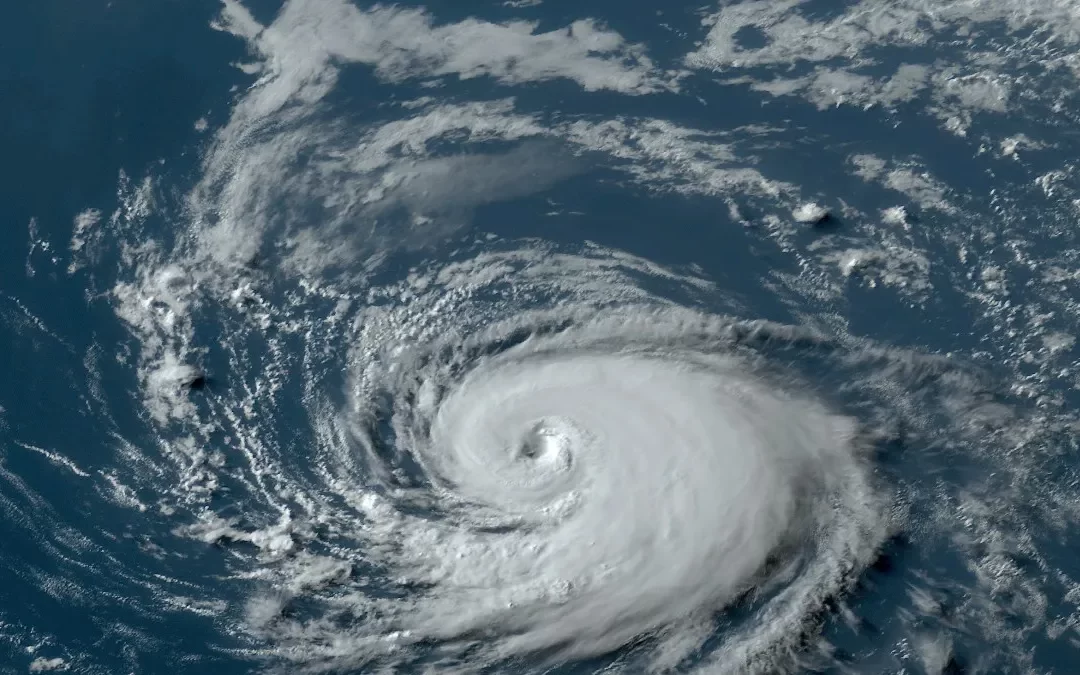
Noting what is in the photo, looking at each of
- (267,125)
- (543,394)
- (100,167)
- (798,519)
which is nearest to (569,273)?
(543,394)

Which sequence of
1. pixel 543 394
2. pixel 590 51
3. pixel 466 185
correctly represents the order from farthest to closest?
pixel 590 51, pixel 466 185, pixel 543 394

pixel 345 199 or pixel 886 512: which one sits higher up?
pixel 345 199

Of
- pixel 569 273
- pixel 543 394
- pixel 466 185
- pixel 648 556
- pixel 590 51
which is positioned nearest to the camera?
pixel 648 556

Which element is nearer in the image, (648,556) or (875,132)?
(648,556)

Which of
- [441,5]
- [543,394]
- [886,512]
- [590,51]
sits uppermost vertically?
[441,5]

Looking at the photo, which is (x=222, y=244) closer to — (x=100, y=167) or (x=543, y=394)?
(x=100, y=167)

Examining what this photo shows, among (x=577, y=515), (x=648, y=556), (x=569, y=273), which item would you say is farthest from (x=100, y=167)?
(x=648, y=556)

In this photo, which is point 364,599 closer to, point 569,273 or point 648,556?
point 648,556
